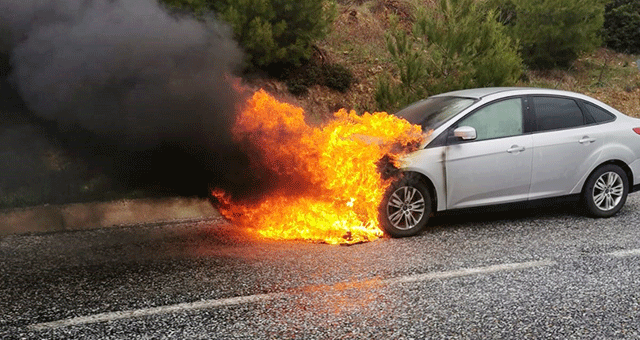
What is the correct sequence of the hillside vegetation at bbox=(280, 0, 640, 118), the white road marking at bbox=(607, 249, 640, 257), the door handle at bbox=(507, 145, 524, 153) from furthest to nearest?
1. the hillside vegetation at bbox=(280, 0, 640, 118)
2. the door handle at bbox=(507, 145, 524, 153)
3. the white road marking at bbox=(607, 249, 640, 257)

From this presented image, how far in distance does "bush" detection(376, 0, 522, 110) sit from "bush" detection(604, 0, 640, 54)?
36.9 feet

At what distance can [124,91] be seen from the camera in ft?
18.8

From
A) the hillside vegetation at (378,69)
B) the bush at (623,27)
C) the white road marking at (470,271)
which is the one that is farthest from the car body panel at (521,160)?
the bush at (623,27)

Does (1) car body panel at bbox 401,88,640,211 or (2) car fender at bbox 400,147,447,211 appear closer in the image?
(2) car fender at bbox 400,147,447,211

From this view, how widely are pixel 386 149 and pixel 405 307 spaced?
7.23 feet

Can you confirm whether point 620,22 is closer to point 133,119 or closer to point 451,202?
point 451,202

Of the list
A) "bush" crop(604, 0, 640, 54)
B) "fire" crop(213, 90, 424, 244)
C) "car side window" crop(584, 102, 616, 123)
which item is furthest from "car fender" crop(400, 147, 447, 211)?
"bush" crop(604, 0, 640, 54)

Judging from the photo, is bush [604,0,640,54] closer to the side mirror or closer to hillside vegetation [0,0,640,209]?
hillside vegetation [0,0,640,209]

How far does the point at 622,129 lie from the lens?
7.11m

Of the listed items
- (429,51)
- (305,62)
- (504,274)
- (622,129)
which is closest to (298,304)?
(504,274)

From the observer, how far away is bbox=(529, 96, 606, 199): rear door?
6.74 m

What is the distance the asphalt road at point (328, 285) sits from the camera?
4.09 m

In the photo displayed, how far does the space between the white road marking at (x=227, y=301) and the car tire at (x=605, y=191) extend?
1.93m

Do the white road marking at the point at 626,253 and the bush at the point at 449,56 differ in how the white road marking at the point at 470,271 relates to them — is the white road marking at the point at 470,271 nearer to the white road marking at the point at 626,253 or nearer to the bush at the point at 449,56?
the white road marking at the point at 626,253
